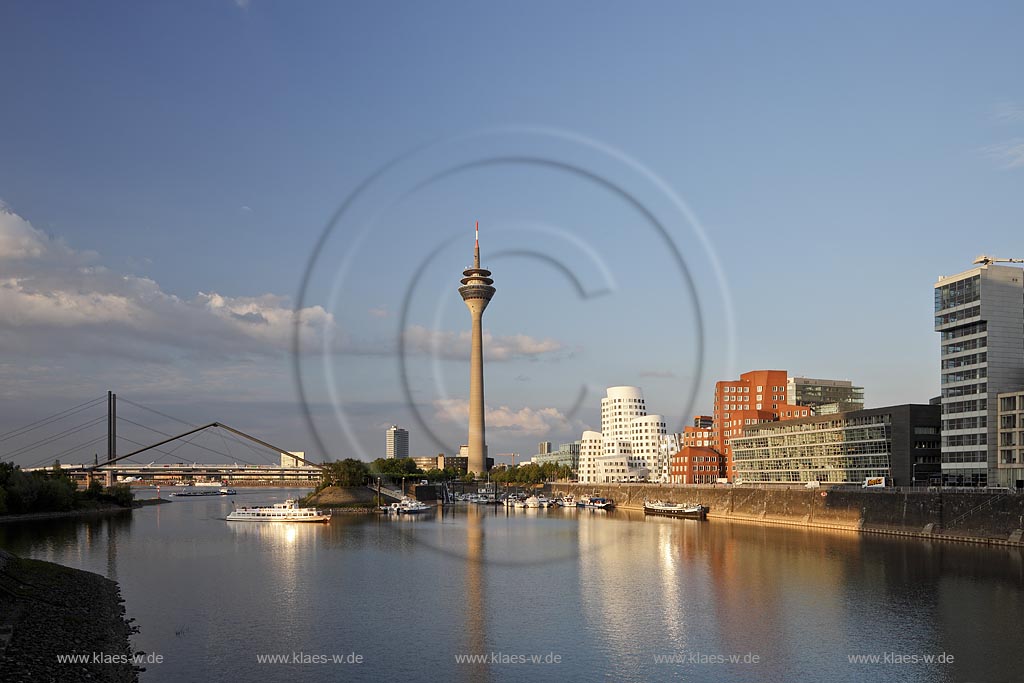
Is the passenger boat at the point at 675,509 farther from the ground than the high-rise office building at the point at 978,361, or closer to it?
closer to it

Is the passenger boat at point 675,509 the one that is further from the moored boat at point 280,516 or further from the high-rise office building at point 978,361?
the moored boat at point 280,516

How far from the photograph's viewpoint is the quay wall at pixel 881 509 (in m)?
73.2

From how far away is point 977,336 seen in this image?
8875 centimetres

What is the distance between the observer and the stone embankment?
2972 cm

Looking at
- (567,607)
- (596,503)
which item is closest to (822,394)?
(596,503)

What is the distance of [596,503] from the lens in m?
156

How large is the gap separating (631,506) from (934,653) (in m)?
121

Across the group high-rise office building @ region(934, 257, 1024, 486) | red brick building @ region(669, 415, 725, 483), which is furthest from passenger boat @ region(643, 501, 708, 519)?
high-rise office building @ region(934, 257, 1024, 486)

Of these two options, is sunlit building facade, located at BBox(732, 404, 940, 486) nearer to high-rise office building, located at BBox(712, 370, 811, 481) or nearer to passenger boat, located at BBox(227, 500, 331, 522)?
high-rise office building, located at BBox(712, 370, 811, 481)

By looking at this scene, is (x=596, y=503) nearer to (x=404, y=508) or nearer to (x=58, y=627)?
(x=404, y=508)

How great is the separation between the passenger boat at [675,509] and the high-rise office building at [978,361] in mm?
39027

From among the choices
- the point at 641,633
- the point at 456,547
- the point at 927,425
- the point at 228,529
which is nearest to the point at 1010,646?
the point at 641,633

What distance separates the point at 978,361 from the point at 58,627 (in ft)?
290

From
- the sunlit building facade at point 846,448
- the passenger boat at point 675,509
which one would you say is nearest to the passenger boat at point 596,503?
the passenger boat at point 675,509
